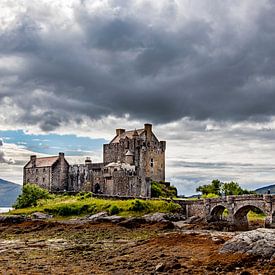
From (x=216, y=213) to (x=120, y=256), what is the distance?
41.2 metres

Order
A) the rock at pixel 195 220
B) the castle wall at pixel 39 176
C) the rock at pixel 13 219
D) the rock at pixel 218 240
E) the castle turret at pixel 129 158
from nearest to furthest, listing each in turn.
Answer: the rock at pixel 218 240, the rock at pixel 195 220, the rock at pixel 13 219, the castle turret at pixel 129 158, the castle wall at pixel 39 176

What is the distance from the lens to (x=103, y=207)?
7338 cm

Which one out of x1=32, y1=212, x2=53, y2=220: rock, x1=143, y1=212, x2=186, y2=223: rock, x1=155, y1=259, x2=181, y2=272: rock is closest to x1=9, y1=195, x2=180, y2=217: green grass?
x1=32, y1=212, x2=53, y2=220: rock

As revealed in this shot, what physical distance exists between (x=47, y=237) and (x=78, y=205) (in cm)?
2716

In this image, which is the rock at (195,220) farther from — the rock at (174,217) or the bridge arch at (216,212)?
the bridge arch at (216,212)

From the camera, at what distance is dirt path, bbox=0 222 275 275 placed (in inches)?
1003

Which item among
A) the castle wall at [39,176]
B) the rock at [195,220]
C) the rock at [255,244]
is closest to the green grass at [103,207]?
the rock at [195,220]

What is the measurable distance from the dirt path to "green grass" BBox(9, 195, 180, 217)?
2160 centimetres

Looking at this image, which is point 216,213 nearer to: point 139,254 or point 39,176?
point 139,254

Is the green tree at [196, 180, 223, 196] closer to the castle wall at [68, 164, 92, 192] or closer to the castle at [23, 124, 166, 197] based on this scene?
the castle at [23, 124, 166, 197]

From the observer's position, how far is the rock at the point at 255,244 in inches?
1025

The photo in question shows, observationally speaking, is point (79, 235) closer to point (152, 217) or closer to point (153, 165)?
point (152, 217)

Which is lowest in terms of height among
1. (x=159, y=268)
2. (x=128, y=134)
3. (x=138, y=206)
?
(x=159, y=268)

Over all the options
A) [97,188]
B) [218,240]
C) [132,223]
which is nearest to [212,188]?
[97,188]
